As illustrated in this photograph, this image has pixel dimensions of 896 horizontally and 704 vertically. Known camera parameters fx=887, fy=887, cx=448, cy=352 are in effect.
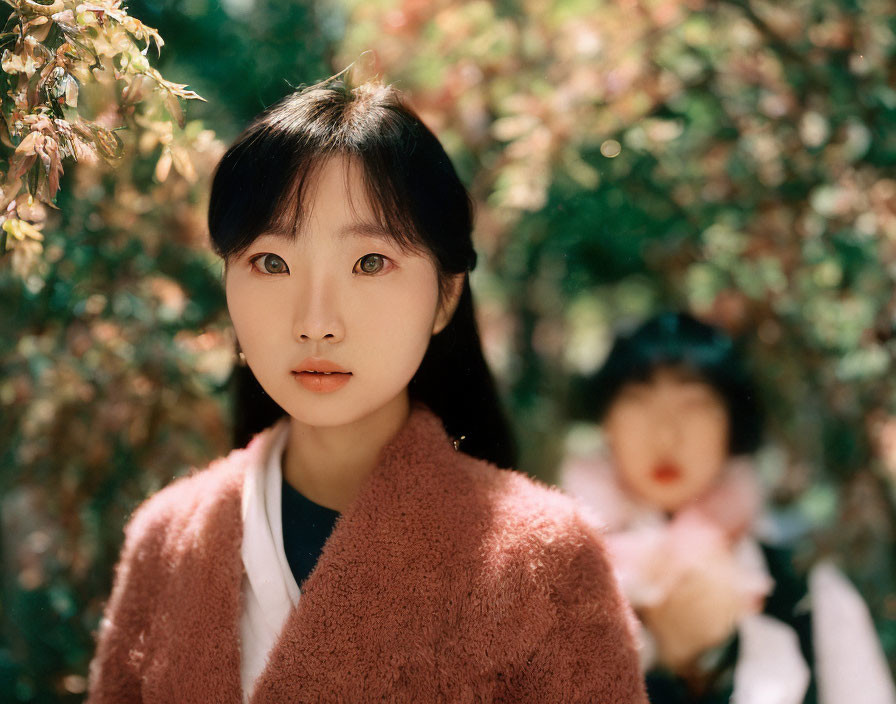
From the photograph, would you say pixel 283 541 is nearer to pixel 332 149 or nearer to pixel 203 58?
pixel 332 149

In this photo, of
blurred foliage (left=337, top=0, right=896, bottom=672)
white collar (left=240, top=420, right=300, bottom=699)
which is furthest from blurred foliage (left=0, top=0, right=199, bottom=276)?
blurred foliage (left=337, top=0, right=896, bottom=672)

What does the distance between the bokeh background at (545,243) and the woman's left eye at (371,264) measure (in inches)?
11.9

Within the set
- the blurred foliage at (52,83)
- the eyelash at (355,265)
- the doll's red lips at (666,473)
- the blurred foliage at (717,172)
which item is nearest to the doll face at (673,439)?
the doll's red lips at (666,473)

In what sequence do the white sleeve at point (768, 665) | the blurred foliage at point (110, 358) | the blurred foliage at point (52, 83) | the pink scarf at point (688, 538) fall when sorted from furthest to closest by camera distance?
the pink scarf at point (688, 538)
the white sleeve at point (768, 665)
the blurred foliage at point (110, 358)
the blurred foliage at point (52, 83)

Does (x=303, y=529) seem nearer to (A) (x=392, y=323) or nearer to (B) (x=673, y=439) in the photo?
(A) (x=392, y=323)

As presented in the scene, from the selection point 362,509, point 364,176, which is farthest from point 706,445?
point 364,176

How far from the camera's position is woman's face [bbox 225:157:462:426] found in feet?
3.63

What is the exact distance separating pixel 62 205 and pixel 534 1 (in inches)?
53.3

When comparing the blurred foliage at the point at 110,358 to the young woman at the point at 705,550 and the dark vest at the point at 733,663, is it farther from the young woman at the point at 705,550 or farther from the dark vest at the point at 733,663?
the dark vest at the point at 733,663

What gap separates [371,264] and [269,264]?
0.44 ft

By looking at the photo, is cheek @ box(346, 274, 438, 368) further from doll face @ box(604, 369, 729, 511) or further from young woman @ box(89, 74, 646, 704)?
doll face @ box(604, 369, 729, 511)

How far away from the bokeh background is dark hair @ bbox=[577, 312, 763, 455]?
18 centimetres

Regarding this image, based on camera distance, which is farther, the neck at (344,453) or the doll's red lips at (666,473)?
the doll's red lips at (666,473)

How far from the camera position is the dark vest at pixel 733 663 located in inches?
73.4
